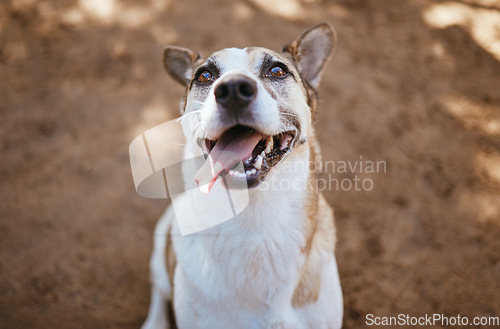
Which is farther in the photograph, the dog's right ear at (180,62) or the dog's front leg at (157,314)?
the dog's front leg at (157,314)

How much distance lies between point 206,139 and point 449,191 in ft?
9.46

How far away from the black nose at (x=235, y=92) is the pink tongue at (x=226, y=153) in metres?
0.21

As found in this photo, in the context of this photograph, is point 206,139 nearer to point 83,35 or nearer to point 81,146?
point 81,146

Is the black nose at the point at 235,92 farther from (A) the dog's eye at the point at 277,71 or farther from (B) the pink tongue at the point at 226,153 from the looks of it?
(A) the dog's eye at the point at 277,71

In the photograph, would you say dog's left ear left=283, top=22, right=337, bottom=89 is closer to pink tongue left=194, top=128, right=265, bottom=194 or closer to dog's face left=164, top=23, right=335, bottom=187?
dog's face left=164, top=23, right=335, bottom=187

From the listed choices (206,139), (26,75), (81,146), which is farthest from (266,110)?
(26,75)

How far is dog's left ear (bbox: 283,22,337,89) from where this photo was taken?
2.49 m

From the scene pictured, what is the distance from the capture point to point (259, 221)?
2018mm

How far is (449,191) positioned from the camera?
3592 millimetres

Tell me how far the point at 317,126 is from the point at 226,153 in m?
2.41

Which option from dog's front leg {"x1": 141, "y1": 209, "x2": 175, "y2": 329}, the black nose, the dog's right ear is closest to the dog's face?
the black nose

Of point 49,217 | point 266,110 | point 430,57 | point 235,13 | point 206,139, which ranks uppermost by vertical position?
point 235,13

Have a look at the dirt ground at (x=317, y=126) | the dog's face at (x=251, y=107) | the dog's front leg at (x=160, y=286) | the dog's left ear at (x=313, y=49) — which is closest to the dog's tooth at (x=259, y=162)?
the dog's face at (x=251, y=107)

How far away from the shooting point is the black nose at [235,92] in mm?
1711
